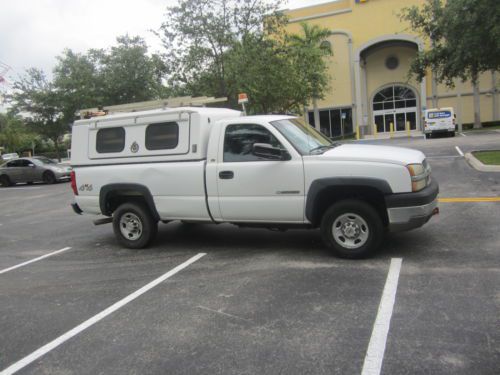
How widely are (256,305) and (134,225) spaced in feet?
11.1

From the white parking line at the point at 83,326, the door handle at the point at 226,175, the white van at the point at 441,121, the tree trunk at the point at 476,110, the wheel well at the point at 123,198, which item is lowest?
the white parking line at the point at 83,326

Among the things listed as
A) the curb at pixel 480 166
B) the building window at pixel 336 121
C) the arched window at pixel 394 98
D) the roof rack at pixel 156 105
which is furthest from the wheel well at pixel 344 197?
the arched window at pixel 394 98

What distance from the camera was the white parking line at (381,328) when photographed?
3.42 meters

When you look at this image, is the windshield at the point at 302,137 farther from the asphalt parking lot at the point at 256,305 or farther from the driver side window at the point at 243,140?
the asphalt parking lot at the point at 256,305

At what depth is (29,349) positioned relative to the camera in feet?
13.8

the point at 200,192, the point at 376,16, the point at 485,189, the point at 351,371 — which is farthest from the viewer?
the point at 376,16

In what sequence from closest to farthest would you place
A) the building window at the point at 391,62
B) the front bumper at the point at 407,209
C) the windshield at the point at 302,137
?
the front bumper at the point at 407,209
the windshield at the point at 302,137
the building window at the point at 391,62

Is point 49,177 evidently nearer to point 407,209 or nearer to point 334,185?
point 334,185

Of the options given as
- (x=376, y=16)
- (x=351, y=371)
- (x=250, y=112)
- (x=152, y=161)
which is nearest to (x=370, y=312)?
(x=351, y=371)

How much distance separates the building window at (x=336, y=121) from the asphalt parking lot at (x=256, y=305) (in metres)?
37.0

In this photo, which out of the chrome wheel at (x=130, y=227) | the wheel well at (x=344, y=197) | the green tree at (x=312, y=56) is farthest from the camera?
the green tree at (x=312, y=56)

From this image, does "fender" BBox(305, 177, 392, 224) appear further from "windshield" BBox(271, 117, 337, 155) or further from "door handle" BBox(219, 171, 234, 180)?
"door handle" BBox(219, 171, 234, 180)

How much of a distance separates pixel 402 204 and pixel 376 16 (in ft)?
130

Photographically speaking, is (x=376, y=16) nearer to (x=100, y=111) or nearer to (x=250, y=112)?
(x=250, y=112)
